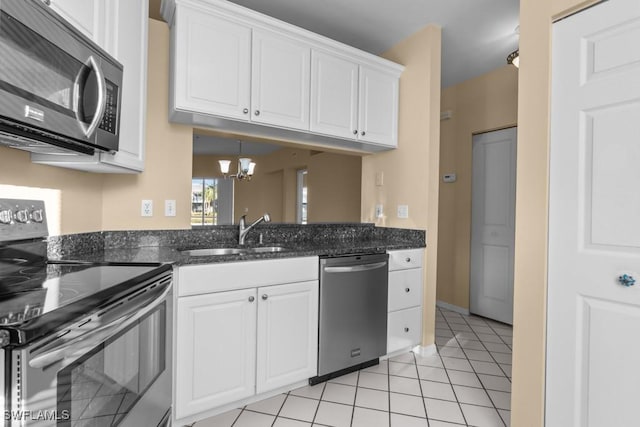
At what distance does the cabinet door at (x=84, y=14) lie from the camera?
4.06ft

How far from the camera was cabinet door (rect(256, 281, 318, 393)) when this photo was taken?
189cm

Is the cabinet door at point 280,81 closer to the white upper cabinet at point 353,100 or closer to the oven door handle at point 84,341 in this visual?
the white upper cabinet at point 353,100

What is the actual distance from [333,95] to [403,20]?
34.1 inches

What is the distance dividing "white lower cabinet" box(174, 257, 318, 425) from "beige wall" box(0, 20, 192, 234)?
711 millimetres

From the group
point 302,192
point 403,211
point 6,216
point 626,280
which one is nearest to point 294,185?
point 302,192

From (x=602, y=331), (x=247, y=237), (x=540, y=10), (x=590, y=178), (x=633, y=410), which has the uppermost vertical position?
(x=540, y=10)

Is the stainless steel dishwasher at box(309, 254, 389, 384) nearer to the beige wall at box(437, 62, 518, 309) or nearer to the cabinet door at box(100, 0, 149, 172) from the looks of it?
the cabinet door at box(100, 0, 149, 172)

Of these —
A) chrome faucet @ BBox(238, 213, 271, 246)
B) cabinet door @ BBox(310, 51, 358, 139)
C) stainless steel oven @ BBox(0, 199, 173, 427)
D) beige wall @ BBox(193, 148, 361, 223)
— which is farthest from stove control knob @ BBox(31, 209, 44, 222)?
cabinet door @ BBox(310, 51, 358, 139)

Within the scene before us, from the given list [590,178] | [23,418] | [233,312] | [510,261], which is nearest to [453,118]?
[510,261]

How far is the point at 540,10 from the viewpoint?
1505mm

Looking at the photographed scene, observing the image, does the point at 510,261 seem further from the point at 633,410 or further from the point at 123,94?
the point at 123,94

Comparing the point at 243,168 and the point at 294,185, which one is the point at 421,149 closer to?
the point at 294,185

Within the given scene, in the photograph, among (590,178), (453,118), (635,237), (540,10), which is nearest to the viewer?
(635,237)

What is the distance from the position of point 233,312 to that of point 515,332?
1437mm
